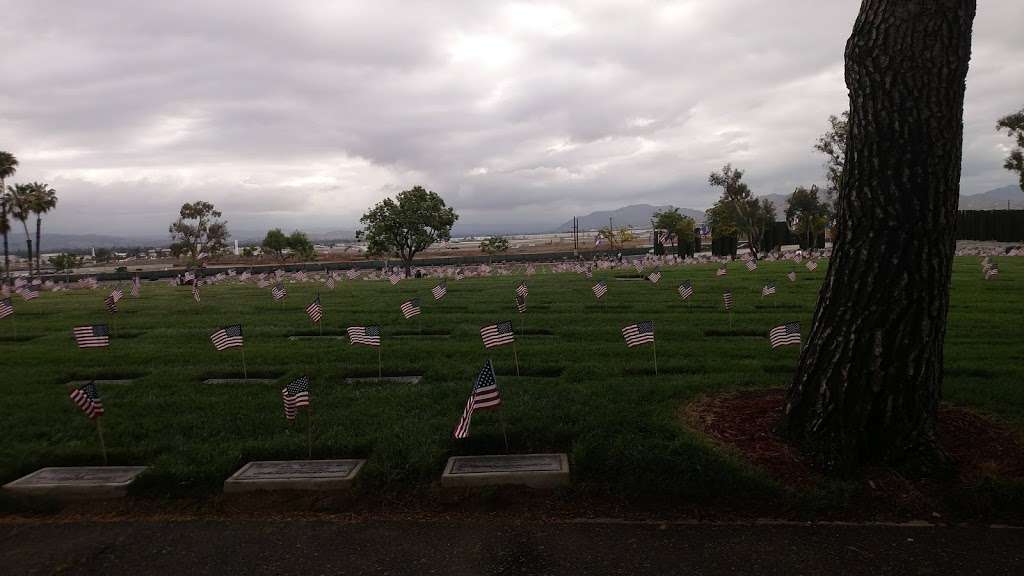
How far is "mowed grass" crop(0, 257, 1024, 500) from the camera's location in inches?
217

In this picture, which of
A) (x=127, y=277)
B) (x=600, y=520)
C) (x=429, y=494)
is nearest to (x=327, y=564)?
(x=429, y=494)

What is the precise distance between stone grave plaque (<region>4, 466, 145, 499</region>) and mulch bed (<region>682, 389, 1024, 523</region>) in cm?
494

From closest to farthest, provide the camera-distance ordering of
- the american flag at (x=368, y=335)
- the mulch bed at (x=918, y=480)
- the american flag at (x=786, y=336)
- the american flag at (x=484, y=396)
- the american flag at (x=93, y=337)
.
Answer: the mulch bed at (x=918, y=480) < the american flag at (x=484, y=396) < the american flag at (x=368, y=335) < the american flag at (x=786, y=336) < the american flag at (x=93, y=337)

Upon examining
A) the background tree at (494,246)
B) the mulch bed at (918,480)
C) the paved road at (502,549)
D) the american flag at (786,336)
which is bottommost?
the paved road at (502,549)

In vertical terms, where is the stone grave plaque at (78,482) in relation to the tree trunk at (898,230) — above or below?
below

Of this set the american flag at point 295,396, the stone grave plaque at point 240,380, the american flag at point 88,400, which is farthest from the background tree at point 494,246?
the american flag at point 88,400

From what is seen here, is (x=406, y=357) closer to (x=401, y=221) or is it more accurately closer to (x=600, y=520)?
(x=600, y=520)

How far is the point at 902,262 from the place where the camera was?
512 centimetres

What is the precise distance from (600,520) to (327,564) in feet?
6.20

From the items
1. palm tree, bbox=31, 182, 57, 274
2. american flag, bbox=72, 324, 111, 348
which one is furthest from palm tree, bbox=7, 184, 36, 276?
american flag, bbox=72, 324, 111, 348

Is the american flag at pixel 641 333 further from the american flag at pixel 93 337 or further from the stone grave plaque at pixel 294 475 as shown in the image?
the american flag at pixel 93 337

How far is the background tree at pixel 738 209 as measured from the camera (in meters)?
51.6

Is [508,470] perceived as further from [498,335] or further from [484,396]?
[498,335]

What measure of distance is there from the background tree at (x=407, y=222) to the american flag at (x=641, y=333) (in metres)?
33.8
